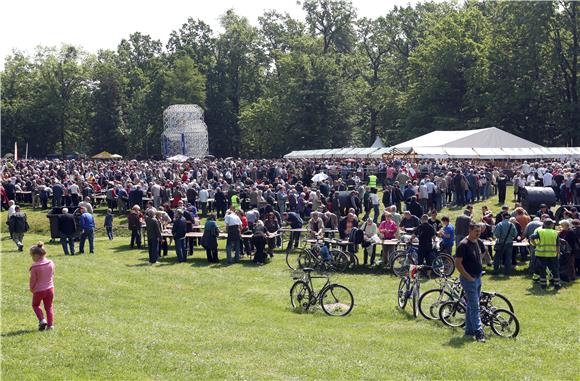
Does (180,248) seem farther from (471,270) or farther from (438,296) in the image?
(471,270)

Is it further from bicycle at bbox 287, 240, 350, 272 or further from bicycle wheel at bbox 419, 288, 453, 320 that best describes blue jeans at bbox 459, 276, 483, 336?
bicycle at bbox 287, 240, 350, 272

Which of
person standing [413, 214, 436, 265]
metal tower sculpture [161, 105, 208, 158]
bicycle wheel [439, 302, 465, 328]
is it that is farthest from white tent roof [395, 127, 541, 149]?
bicycle wheel [439, 302, 465, 328]

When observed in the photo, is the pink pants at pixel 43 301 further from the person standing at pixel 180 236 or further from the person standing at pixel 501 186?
the person standing at pixel 501 186

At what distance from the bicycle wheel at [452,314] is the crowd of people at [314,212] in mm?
756

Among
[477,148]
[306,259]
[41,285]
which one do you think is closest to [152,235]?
[306,259]

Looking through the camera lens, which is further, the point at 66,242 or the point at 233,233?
the point at 66,242

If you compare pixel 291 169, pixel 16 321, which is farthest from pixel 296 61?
pixel 16 321

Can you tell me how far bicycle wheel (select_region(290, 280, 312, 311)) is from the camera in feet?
49.0

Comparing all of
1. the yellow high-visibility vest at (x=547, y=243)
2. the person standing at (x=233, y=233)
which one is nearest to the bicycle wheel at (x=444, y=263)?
the yellow high-visibility vest at (x=547, y=243)

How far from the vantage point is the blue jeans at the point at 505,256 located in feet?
60.5

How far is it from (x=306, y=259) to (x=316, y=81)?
5379 cm

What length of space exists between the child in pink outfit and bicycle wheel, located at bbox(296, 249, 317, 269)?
9135mm

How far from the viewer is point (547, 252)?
53.5 ft

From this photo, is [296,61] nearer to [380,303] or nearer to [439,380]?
[380,303]
